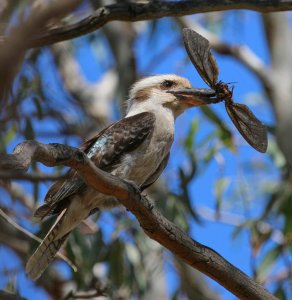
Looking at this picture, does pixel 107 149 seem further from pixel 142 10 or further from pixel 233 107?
pixel 233 107

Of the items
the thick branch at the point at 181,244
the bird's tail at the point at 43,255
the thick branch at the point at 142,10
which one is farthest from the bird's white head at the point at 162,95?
the thick branch at the point at 181,244

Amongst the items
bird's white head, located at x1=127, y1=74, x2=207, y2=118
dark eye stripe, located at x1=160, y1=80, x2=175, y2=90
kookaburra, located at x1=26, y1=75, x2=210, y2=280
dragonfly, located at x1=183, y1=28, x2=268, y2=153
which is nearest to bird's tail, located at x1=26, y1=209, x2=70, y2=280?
kookaburra, located at x1=26, y1=75, x2=210, y2=280

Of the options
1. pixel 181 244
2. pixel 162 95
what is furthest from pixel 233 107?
pixel 162 95

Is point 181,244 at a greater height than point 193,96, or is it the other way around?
Answer: point 193,96

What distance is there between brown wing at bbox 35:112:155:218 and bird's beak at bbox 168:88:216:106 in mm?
248

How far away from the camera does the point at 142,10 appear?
3.10m

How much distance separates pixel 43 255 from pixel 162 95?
101cm

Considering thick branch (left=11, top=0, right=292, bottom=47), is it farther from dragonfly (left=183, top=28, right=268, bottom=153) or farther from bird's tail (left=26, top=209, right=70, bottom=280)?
bird's tail (left=26, top=209, right=70, bottom=280)

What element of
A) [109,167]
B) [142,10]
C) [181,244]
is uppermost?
[142,10]

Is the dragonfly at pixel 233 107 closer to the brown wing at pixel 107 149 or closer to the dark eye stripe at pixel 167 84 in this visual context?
the brown wing at pixel 107 149

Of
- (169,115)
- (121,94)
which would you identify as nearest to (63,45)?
(121,94)

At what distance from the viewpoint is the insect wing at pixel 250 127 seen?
2430 millimetres

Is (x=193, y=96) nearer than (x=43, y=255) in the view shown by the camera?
No

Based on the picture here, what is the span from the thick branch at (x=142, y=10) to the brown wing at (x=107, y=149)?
460mm
